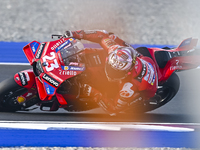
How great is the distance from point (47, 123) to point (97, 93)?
2.69ft

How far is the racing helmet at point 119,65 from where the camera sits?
3523 millimetres

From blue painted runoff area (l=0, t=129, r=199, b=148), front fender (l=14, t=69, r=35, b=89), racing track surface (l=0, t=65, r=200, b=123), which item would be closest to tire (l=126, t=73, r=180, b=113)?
racing track surface (l=0, t=65, r=200, b=123)

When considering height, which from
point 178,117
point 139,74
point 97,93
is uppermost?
point 139,74

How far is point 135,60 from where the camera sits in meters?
3.69

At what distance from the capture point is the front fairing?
3604 millimetres

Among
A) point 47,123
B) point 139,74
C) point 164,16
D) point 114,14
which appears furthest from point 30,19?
point 139,74

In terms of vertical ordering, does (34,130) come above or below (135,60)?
below

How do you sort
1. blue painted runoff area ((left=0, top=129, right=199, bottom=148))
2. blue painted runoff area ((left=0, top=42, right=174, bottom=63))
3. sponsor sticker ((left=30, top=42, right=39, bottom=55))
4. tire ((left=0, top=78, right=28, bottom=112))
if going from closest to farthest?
sponsor sticker ((left=30, top=42, right=39, bottom=55)), blue painted runoff area ((left=0, top=129, right=199, bottom=148)), tire ((left=0, top=78, right=28, bottom=112)), blue painted runoff area ((left=0, top=42, right=174, bottom=63))

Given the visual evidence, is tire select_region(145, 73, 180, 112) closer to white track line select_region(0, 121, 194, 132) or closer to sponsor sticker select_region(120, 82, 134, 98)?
white track line select_region(0, 121, 194, 132)

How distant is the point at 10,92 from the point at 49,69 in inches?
30.4

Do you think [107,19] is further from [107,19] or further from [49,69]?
[49,69]

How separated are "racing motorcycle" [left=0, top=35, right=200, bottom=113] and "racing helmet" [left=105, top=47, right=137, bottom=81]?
0.32 meters

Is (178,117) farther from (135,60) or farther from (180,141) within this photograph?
(135,60)

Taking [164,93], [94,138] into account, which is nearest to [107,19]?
[164,93]
